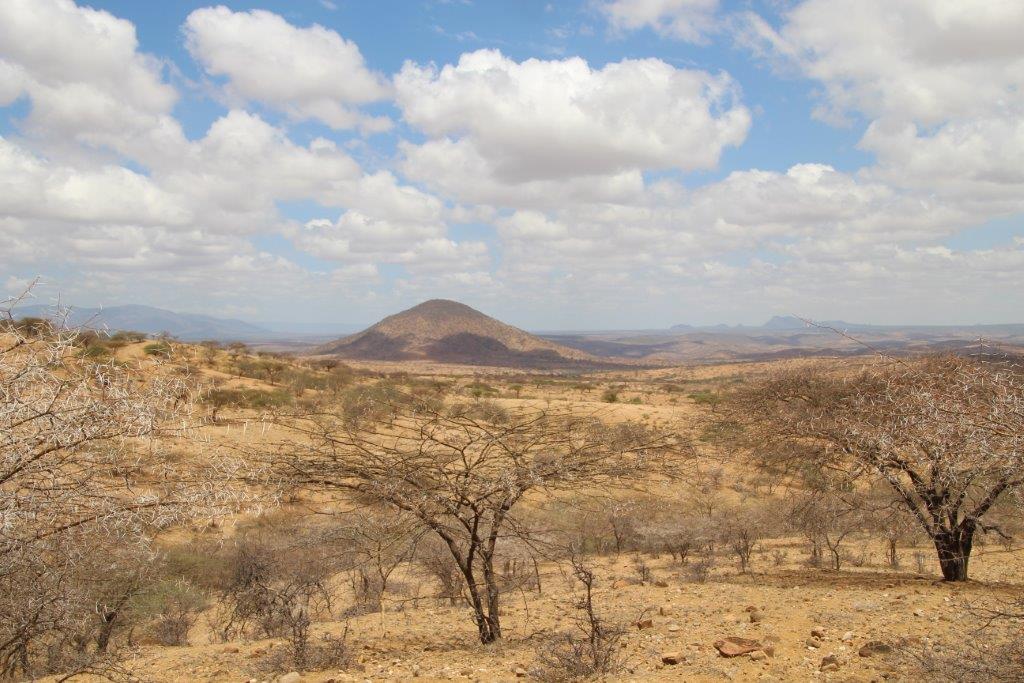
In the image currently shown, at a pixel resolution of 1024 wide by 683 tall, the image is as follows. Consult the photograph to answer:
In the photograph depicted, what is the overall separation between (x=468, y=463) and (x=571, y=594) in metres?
6.02

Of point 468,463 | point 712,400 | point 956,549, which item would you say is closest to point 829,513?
point 956,549

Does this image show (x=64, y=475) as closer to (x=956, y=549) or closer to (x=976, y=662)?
(x=976, y=662)

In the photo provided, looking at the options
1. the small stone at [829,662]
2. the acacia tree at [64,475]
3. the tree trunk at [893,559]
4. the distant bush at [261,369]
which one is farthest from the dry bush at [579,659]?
the distant bush at [261,369]

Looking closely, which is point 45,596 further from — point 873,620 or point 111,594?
point 873,620

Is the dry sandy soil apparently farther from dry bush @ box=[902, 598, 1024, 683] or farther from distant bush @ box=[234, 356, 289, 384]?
distant bush @ box=[234, 356, 289, 384]

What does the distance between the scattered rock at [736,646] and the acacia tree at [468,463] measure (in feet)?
7.08

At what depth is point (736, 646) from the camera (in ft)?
24.1

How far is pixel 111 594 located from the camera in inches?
373

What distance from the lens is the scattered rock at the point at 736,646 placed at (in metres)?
7.22

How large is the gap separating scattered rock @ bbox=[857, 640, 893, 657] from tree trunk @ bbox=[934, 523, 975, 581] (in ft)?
12.8

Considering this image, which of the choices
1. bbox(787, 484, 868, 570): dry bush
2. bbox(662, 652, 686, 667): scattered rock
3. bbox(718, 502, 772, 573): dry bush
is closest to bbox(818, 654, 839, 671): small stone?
bbox(662, 652, 686, 667): scattered rock

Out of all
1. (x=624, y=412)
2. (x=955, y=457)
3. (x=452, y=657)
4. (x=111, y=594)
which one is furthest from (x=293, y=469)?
(x=624, y=412)

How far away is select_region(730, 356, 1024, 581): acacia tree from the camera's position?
7125 mm

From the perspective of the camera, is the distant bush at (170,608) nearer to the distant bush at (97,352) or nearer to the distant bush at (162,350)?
the distant bush at (162,350)
